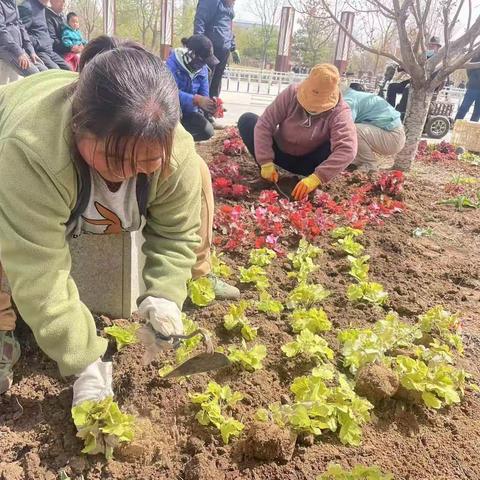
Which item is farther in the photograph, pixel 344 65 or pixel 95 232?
pixel 344 65

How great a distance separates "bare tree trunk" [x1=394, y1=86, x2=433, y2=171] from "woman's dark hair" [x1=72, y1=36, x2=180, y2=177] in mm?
4041

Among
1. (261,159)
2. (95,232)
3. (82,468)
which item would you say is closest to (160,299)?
(95,232)

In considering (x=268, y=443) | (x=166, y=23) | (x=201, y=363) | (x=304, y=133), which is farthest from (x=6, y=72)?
(x=166, y=23)

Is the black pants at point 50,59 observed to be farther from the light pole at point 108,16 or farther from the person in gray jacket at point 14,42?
the light pole at point 108,16

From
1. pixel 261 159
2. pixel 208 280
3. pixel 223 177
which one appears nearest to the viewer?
pixel 208 280

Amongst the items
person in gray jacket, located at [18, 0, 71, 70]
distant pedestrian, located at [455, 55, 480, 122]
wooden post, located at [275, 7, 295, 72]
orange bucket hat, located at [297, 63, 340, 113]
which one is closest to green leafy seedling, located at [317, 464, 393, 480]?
orange bucket hat, located at [297, 63, 340, 113]

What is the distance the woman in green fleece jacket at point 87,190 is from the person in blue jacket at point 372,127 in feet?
10.4

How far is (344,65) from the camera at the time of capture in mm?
26453

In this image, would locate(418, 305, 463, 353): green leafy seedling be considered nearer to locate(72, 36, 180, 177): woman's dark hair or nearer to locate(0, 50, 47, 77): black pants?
locate(72, 36, 180, 177): woman's dark hair

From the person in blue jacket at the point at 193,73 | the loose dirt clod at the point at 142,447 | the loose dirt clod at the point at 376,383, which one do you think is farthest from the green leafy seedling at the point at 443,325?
the person in blue jacket at the point at 193,73

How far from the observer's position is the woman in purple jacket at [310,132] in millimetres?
3514

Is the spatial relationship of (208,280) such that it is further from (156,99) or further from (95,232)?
(156,99)

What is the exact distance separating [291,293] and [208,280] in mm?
438

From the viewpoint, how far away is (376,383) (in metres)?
1.90
